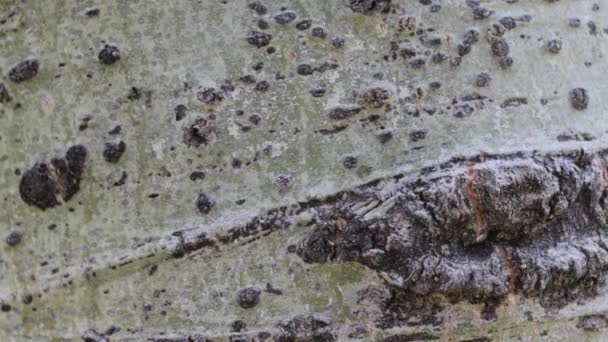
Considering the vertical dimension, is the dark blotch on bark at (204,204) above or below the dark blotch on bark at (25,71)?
below

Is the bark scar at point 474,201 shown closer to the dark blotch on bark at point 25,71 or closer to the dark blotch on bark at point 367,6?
the dark blotch on bark at point 367,6

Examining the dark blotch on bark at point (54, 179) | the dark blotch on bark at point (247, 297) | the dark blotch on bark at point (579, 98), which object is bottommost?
the dark blotch on bark at point (247, 297)

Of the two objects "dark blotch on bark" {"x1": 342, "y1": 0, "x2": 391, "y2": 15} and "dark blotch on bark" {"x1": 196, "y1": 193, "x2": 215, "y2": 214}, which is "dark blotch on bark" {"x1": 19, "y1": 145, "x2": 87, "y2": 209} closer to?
"dark blotch on bark" {"x1": 196, "y1": 193, "x2": 215, "y2": 214}

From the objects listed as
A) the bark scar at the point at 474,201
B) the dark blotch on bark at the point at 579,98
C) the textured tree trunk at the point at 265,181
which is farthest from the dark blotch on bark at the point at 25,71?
the dark blotch on bark at the point at 579,98

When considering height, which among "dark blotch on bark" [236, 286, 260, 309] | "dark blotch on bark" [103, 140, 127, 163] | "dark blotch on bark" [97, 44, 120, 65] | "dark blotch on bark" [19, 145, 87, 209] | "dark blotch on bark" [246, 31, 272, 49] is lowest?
"dark blotch on bark" [236, 286, 260, 309]

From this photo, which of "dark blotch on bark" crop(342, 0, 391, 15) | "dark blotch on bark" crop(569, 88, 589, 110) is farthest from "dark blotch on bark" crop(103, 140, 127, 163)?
"dark blotch on bark" crop(569, 88, 589, 110)

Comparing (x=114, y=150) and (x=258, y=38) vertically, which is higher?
(x=258, y=38)

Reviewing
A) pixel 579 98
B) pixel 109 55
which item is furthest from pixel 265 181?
pixel 579 98

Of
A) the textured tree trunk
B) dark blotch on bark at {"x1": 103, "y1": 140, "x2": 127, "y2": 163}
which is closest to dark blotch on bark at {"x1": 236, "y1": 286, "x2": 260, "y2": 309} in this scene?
the textured tree trunk

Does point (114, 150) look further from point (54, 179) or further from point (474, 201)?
point (474, 201)

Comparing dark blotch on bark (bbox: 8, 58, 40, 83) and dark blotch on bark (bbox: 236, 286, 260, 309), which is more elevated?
dark blotch on bark (bbox: 8, 58, 40, 83)
